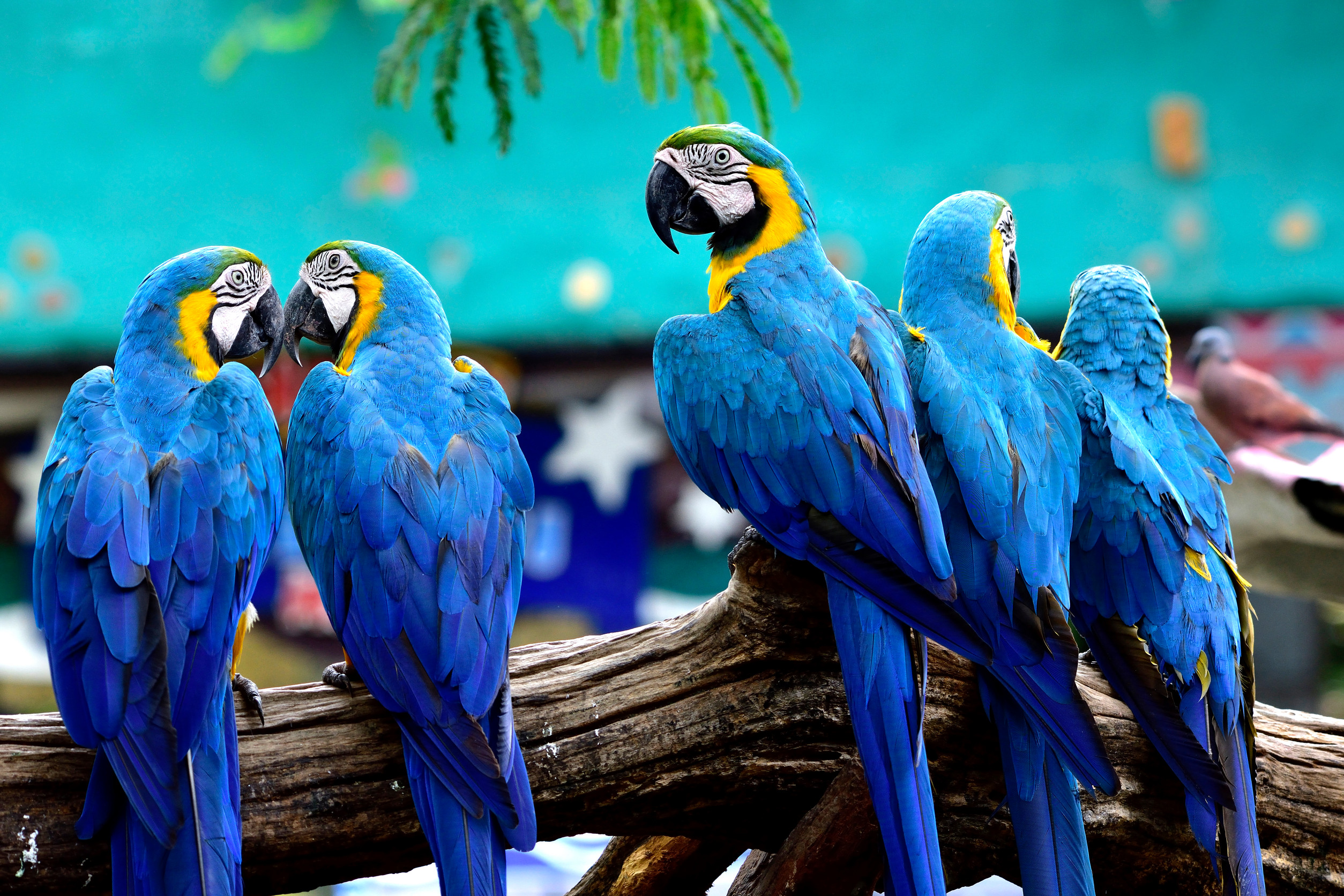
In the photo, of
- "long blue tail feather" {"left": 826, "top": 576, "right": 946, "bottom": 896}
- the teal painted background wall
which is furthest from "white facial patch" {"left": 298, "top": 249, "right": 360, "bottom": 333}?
the teal painted background wall

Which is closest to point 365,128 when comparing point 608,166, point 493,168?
point 493,168

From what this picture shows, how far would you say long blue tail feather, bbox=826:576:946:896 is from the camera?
1.56 m

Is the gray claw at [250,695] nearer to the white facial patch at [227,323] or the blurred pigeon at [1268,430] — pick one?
the white facial patch at [227,323]

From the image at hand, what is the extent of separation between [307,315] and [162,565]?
0.53 m

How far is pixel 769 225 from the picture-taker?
76.4 inches

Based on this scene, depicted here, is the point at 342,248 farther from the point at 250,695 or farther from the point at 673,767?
the point at 673,767

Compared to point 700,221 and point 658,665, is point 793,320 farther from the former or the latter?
point 658,665

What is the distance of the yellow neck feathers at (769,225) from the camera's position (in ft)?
6.34

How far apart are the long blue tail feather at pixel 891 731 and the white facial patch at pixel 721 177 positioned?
0.66 m

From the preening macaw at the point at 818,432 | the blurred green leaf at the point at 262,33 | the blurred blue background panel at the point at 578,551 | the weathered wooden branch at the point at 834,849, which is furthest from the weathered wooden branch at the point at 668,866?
the blurred green leaf at the point at 262,33

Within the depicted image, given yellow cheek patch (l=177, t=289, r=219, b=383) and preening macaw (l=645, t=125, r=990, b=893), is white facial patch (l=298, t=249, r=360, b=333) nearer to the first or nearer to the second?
yellow cheek patch (l=177, t=289, r=219, b=383)

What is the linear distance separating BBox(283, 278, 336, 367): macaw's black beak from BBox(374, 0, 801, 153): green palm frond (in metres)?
0.51

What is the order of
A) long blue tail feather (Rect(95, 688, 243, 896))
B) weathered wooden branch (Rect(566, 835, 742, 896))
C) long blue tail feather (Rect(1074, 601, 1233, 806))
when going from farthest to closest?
weathered wooden branch (Rect(566, 835, 742, 896)), long blue tail feather (Rect(1074, 601, 1233, 806)), long blue tail feather (Rect(95, 688, 243, 896))

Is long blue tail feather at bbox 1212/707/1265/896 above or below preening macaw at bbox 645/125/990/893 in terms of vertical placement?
below
